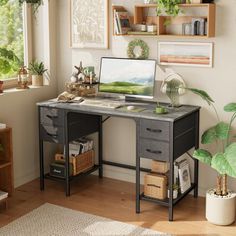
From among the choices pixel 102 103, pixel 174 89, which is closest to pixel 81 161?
pixel 102 103

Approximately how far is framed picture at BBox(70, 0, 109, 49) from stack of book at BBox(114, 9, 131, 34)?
0.76 feet

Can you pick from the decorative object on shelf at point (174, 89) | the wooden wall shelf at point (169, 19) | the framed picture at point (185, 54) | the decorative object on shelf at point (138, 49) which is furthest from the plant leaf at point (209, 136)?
the decorative object on shelf at point (138, 49)

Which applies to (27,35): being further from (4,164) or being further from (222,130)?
(222,130)

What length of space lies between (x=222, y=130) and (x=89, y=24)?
63.9 inches

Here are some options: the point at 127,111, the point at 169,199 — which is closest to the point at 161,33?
the point at 127,111

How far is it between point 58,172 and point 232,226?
1.61 m

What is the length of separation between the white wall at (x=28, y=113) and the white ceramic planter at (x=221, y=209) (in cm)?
177

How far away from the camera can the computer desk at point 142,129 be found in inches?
141

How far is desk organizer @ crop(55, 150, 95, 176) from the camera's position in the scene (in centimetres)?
430

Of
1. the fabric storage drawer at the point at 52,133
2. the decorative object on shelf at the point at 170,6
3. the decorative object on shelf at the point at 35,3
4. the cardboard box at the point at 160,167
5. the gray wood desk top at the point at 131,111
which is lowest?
the cardboard box at the point at 160,167

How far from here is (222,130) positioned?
3.73 metres

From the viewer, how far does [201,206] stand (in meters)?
3.97

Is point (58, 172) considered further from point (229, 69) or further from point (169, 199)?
point (229, 69)

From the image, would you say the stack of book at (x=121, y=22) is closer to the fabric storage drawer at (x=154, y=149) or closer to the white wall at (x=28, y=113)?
the white wall at (x=28, y=113)
